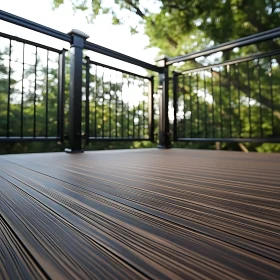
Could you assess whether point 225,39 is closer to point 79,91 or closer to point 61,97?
point 79,91

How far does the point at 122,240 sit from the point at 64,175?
0.67m

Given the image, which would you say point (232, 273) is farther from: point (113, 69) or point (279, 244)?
point (113, 69)

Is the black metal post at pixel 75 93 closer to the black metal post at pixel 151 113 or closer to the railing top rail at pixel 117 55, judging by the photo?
the railing top rail at pixel 117 55

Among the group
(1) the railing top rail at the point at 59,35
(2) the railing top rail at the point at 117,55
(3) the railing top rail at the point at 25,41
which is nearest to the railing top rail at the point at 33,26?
(1) the railing top rail at the point at 59,35

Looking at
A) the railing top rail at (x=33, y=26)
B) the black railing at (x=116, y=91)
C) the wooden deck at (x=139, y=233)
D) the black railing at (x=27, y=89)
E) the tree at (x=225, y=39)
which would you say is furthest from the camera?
the tree at (x=225, y=39)

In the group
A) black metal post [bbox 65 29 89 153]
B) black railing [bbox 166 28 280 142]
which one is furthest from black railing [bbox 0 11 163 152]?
black railing [bbox 166 28 280 142]

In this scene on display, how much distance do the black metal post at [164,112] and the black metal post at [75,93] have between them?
108cm

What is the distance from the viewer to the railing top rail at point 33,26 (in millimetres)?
1759

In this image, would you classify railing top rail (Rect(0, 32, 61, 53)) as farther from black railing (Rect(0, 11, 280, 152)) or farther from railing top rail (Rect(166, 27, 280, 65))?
railing top rail (Rect(166, 27, 280, 65))

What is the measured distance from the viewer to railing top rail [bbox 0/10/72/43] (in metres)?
1.76

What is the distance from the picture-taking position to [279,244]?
35cm

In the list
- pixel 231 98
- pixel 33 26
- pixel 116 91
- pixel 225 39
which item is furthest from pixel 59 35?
pixel 225 39

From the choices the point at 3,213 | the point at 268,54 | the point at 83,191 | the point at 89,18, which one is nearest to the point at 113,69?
the point at 268,54

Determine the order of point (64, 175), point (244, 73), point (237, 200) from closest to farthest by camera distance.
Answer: point (237, 200), point (64, 175), point (244, 73)
